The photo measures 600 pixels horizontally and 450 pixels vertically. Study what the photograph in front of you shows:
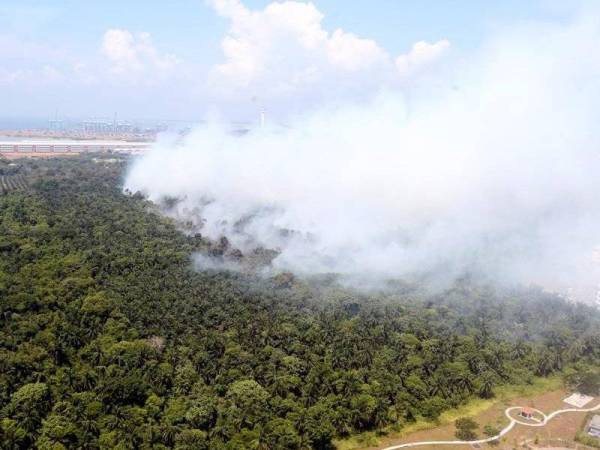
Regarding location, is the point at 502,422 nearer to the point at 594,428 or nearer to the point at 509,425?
the point at 509,425

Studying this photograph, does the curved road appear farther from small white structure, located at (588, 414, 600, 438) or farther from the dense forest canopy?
small white structure, located at (588, 414, 600, 438)

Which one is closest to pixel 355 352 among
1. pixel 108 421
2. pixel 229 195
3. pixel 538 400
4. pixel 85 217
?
pixel 538 400

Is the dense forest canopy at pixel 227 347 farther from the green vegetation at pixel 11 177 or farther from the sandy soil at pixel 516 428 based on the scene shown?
the green vegetation at pixel 11 177

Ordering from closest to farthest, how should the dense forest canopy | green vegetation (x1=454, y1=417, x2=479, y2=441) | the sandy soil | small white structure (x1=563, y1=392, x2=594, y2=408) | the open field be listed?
1. the dense forest canopy
2. the open field
3. the sandy soil
4. green vegetation (x1=454, y1=417, x2=479, y2=441)
5. small white structure (x1=563, y1=392, x2=594, y2=408)

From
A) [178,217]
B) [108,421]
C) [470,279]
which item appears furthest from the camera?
[178,217]

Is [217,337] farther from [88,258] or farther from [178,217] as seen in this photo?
[178,217]

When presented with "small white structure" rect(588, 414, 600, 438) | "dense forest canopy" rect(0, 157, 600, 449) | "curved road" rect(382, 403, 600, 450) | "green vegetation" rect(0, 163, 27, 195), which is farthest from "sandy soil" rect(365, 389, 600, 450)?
"green vegetation" rect(0, 163, 27, 195)
